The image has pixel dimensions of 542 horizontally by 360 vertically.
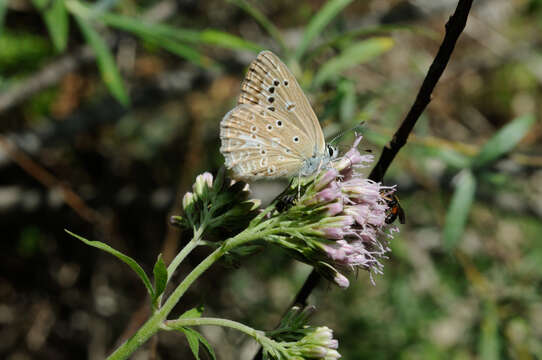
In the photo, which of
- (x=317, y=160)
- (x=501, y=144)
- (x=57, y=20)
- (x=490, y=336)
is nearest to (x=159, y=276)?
(x=317, y=160)

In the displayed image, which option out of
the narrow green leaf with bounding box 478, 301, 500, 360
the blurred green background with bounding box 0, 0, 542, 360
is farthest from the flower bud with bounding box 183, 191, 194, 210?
the narrow green leaf with bounding box 478, 301, 500, 360

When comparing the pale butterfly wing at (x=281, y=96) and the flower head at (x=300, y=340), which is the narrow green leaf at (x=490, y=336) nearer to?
the flower head at (x=300, y=340)

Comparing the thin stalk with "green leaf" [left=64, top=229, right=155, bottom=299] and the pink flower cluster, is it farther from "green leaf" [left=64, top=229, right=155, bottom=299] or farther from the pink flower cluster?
the pink flower cluster

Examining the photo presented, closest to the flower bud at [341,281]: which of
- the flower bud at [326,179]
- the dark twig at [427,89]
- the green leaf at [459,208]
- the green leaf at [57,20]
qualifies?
the dark twig at [427,89]

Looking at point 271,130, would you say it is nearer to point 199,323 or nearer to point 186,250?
point 186,250

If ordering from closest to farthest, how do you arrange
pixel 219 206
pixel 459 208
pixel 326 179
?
pixel 326 179
pixel 219 206
pixel 459 208

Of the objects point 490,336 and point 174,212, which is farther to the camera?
point 174,212

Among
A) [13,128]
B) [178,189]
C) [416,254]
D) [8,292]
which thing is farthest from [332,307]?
[13,128]
